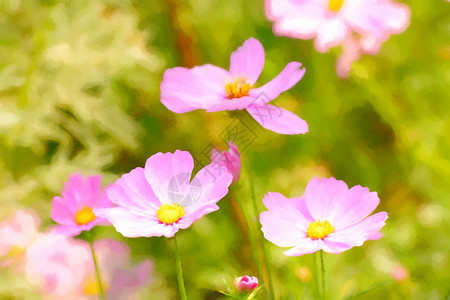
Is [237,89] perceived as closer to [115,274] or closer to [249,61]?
[249,61]

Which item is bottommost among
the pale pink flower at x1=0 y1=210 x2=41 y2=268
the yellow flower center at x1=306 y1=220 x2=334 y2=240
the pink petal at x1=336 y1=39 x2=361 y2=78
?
the yellow flower center at x1=306 y1=220 x2=334 y2=240

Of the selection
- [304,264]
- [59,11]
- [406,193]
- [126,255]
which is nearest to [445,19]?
[406,193]

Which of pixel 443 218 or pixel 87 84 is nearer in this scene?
pixel 443 218

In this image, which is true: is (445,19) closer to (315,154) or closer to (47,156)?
(315,154)

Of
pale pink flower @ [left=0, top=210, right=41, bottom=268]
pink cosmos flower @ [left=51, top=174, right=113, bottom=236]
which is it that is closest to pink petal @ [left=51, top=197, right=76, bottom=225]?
pink cosmos flower @ [left=51, top=174, right=113, bottom=236]

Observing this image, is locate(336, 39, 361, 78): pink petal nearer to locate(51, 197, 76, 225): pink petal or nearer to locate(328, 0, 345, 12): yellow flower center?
locate(328, 0, 345, 12): yellow flower center

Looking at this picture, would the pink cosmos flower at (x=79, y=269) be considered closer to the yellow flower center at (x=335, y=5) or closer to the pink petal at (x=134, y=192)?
the pink petal at (x=134, y=192)
